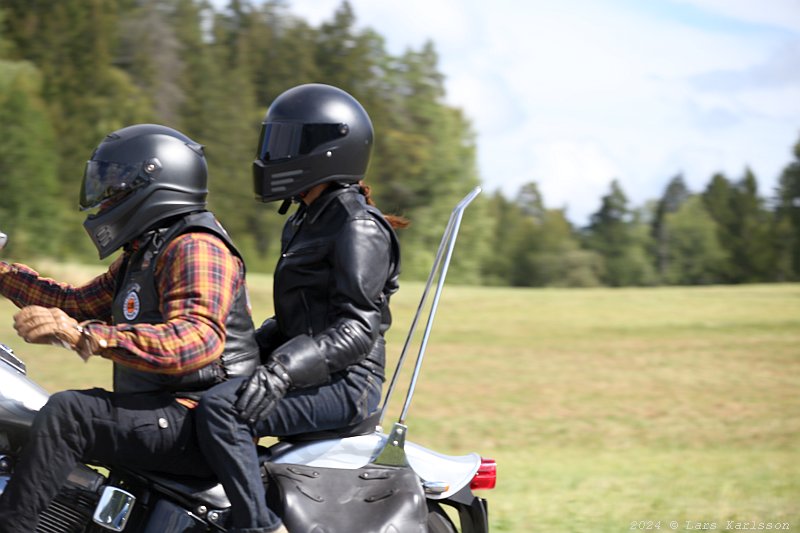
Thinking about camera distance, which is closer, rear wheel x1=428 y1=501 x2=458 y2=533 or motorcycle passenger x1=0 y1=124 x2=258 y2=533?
motorcycle passenger x1=0 y1=124 x2=258 y2=533

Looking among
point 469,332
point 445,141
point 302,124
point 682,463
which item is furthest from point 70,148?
point 302,124

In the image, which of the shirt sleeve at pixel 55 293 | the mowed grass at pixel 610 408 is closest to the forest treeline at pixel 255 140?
the mowed grass at pixel 610 408

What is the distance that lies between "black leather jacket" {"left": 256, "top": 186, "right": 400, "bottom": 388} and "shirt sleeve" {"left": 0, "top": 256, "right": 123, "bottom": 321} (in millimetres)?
636

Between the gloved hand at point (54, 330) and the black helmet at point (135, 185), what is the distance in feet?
1.13

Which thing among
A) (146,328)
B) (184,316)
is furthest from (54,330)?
(184,316)

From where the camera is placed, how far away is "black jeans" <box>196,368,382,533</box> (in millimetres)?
3377

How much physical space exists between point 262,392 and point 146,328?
1.28 ft

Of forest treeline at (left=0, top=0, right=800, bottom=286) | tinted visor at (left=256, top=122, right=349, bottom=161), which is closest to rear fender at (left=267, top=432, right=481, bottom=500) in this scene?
tinted visor at (left=256, top=122, right=349, bottom=161)

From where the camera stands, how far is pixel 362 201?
12.5ft

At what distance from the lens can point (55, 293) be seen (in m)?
4.00

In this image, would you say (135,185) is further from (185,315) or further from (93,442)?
(93,442)

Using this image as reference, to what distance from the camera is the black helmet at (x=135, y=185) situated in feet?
11.4

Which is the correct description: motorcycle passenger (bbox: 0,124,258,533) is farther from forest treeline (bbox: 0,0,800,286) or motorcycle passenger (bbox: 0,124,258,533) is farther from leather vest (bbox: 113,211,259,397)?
forest treeline (bbox: 0,0,800,286)

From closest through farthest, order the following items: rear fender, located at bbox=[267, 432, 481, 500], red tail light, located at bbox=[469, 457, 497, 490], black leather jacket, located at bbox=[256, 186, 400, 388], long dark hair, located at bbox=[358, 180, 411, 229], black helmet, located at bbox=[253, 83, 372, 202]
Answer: black leather jacket, located at bbox=[256, 186, 400, 388] < rear fender, located at bbox=[267, 432, 481, 500] < black helmet, located at bbox=[253, 83, 372, 202] < long dark hair, located at bbox=[358, 180, 411, 229] < red tail light, located at bbox=[469, 457, 497, 490]
